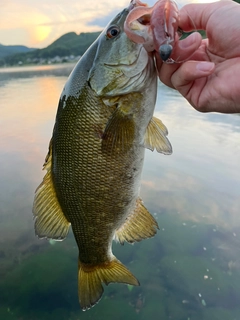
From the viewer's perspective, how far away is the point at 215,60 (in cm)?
172

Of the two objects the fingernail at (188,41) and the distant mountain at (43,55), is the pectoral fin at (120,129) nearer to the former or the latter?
the fingernail at (188,41)

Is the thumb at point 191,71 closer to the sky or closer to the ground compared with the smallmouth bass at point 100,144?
closer to the sky

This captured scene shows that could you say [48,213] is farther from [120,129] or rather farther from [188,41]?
[188,41]

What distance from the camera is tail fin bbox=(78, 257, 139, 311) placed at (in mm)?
1964

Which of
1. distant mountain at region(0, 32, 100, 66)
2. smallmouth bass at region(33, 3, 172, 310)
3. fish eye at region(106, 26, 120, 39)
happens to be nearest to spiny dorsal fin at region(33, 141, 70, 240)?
smallmouth bass at region(33, 3, 172, 310)

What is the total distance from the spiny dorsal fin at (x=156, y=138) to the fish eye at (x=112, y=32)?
0.50 meters

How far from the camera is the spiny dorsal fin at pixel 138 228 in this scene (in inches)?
78.8

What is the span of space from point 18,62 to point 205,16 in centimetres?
6318

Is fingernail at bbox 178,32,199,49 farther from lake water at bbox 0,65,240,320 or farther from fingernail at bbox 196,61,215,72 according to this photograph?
lake water at bbox 0,65,240,320

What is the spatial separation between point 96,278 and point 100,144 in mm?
932

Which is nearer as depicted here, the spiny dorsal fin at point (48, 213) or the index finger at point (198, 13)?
the index finger at point (198, 13)

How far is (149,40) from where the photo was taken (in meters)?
1.28

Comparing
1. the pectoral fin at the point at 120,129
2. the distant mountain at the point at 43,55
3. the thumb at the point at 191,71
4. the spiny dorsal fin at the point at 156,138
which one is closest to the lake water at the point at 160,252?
the spiny dorsal fin at the point at 156,138

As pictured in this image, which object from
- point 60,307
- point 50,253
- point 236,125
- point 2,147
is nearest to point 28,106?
point 2,147
